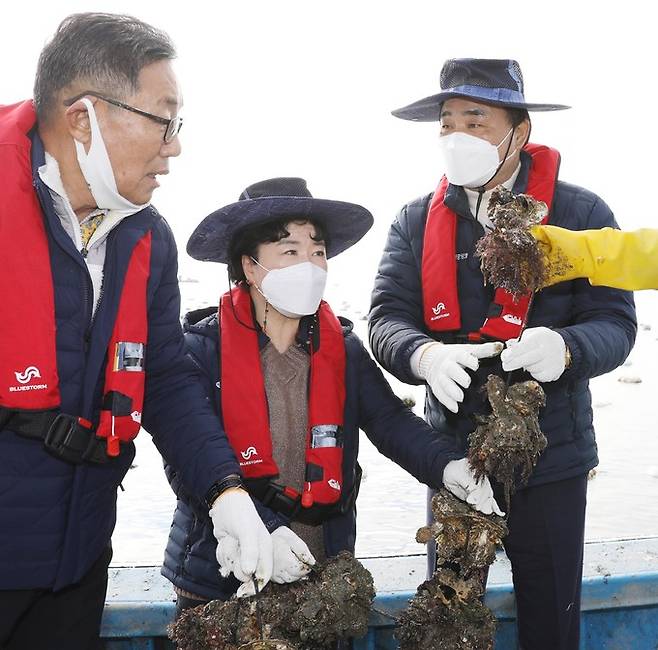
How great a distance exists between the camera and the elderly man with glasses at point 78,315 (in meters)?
1.81

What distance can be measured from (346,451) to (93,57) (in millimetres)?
1317

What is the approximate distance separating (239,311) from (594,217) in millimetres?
1157

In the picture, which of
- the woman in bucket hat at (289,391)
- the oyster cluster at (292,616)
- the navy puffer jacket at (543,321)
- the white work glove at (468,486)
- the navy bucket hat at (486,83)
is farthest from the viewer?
the navy bucket hat at (486,83)

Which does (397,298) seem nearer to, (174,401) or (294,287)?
(294,287)

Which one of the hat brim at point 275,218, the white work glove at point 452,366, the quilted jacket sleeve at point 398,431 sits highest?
the hat brim at point 275,218

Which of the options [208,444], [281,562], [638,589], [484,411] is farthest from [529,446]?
[638,589]

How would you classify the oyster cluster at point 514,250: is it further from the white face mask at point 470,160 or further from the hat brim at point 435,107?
the hat brim at point 435,107

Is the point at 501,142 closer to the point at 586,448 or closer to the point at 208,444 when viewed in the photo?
the point at 586,448

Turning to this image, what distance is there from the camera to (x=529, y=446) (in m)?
2.05

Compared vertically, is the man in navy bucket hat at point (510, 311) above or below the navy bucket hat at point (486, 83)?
below

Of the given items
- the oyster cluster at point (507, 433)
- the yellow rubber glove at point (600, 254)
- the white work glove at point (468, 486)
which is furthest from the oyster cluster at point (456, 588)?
the yellow rubber glove at point (600, 254)

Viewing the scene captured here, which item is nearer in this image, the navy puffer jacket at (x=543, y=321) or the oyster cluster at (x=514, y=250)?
the oyster cluster at (x=514, y=250)

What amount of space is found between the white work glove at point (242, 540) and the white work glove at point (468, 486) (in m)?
0.56

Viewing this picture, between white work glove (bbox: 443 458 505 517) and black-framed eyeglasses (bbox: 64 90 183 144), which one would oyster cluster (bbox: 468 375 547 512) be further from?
black-framed eyeglasses (bbox: 64 90 183 144)
